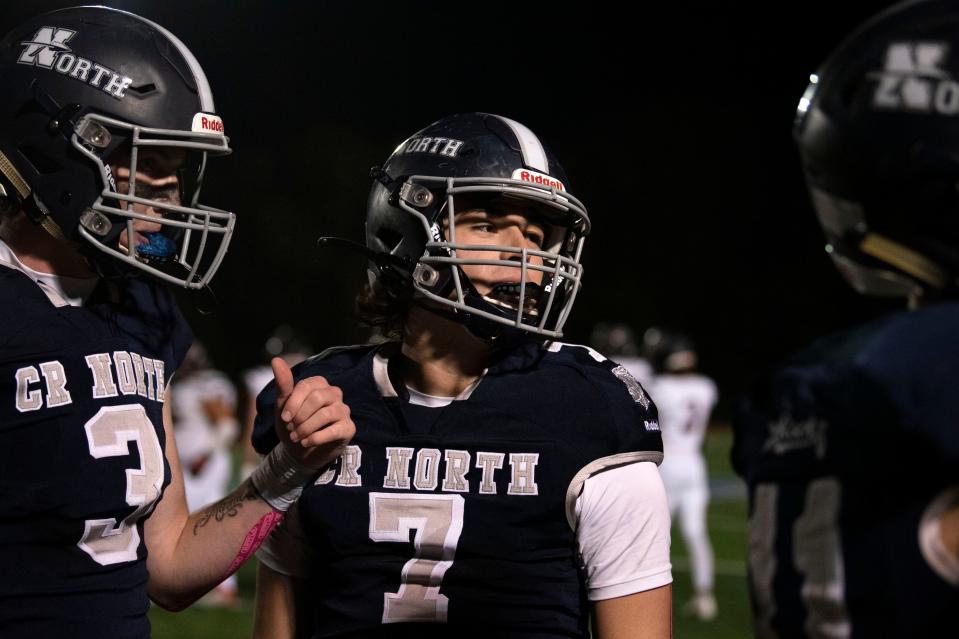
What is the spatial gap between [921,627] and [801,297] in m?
29.1

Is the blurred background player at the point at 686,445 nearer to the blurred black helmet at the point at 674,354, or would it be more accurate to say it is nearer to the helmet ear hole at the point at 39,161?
the blurred black helmet at the point at 674,354

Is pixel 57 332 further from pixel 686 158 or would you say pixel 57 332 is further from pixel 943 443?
pixel 686 158

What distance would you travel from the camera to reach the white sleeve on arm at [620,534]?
233 centimetres

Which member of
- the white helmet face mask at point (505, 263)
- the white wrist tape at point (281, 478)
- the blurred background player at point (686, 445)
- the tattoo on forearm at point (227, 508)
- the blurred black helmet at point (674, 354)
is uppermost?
the white helmet face mask at point (505, 263)

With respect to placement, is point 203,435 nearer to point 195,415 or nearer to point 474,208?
point 195,415

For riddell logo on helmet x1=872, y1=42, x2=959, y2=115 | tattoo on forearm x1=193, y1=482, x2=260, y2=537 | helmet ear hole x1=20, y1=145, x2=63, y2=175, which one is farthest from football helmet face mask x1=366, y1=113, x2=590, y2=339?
riddell logo on helmet x1=872, y1=42, x2=959, y2=115

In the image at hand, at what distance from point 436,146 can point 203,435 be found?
715 centimetres

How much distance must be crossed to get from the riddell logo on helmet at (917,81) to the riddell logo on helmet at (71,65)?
1.56m

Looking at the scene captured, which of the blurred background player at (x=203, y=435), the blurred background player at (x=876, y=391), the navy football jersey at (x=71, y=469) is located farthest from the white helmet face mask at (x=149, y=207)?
the blurred background player at (x=203, y=435)

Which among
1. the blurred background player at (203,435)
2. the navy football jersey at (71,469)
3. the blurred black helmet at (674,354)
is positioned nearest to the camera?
the navy football jersey at (71,469)

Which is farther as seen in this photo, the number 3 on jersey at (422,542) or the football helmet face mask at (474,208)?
the football helmet face mask at (474,208)

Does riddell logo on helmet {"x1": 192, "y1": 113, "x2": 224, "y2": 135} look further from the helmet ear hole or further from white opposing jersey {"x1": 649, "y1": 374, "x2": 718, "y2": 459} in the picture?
white opposing jersey {"x1": 649, "y1": 374, "x2": 718, "y2": 459}

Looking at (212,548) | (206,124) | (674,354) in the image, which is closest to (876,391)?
(212,548)

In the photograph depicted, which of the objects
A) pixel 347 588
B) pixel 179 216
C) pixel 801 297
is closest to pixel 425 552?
pixel 347 588
